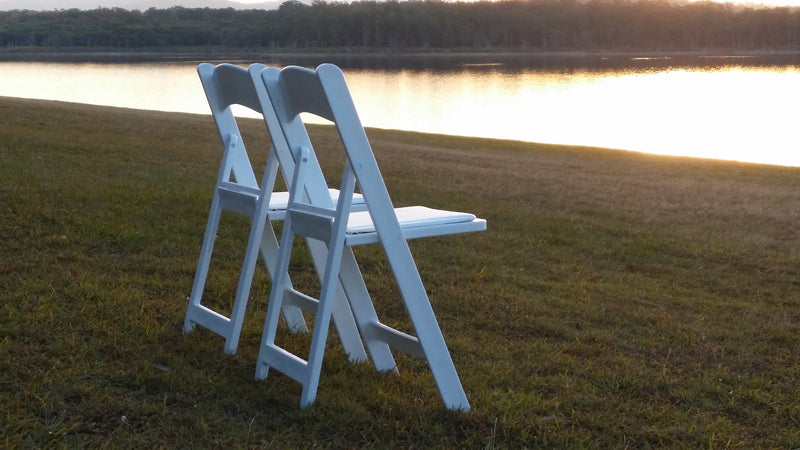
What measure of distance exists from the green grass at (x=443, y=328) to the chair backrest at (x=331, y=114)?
2.55 feet

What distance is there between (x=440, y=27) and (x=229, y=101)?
98.0 m

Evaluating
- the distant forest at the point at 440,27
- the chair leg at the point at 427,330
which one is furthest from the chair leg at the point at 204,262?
the distant forest at the point at 440,27

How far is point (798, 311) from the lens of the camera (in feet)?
17.2

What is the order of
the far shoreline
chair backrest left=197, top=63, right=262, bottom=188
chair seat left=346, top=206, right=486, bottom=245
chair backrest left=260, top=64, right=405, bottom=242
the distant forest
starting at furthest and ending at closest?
the distant forest
the far shoreline
chair backrest left=197, top=63, right=262, bottom=188
chair seat left=346, top=206, right=486, bottom=245
chair backrest left=260, top=64, right=405, bottom=242

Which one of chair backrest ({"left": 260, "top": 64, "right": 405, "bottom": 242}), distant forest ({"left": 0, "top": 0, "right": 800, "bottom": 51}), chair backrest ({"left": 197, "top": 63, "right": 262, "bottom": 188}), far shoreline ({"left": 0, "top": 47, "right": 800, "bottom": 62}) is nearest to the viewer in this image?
chair backrest ({"left": 260, "top": 64, "right": 405, "bottom": 242})

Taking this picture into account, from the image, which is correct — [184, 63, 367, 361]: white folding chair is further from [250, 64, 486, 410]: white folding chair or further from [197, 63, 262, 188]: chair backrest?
[250, 64, 486, 410]: white folding chair

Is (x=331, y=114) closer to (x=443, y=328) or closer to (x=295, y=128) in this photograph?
(x=295, y=128)

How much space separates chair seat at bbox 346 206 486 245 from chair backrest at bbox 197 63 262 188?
642mm

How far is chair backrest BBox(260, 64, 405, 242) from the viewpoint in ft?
9.07

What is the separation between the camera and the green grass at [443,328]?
9.84 ft

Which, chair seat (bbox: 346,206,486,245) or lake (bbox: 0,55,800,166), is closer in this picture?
chair seat (bbox: 346,206,486,245)

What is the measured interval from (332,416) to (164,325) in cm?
127

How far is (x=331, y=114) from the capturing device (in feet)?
9.20

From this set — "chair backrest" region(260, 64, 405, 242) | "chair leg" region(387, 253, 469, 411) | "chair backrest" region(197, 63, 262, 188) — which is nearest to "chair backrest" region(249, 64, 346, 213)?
"chair backrest" region(260, 64, 405, 242)
